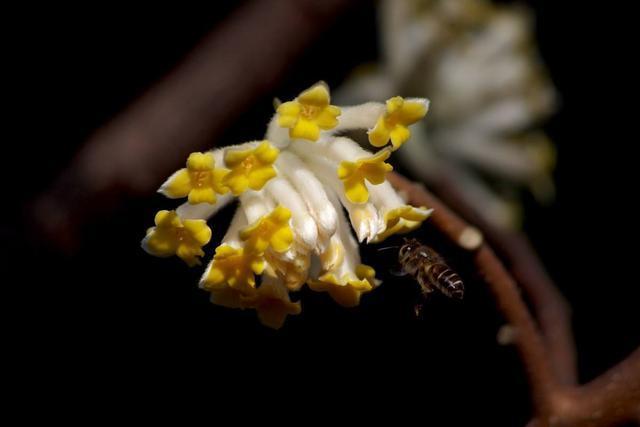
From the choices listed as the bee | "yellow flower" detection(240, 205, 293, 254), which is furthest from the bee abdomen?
"yellow flower" detection(240, 205, 293, 254)

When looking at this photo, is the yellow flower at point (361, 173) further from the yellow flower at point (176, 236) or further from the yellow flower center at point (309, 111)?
the yellow flower at point (176, 236)

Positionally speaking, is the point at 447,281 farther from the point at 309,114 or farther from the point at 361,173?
the point at 309,114

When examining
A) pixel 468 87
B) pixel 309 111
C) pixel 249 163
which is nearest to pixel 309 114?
pixel 309 111

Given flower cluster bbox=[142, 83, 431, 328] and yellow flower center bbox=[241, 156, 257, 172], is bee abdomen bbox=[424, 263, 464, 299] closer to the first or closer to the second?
flower cluster bbox=[142, 83, 431, 328]

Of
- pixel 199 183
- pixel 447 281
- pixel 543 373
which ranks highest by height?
pixel 199 183

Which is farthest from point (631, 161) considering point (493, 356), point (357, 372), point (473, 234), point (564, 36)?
point (473, 234)

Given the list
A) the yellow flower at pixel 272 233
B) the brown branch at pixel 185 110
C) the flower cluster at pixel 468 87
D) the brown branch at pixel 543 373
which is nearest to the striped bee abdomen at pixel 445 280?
the brown branch at pixel 543 373
